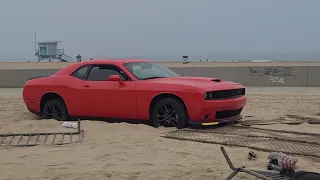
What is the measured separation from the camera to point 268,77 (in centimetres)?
1992

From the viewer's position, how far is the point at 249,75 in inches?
791

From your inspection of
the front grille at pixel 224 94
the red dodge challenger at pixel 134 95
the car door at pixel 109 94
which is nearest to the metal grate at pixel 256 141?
the red dodge challenger at pixel 134 95

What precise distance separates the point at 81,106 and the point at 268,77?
12236 millimetres

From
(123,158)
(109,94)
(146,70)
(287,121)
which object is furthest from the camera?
(146,70)

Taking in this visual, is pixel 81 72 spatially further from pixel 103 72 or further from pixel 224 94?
pixel 224 94

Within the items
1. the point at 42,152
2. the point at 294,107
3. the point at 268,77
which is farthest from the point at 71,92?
the point at 268,77

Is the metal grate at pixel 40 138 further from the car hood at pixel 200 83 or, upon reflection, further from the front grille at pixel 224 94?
the front grille at pixel 224 94

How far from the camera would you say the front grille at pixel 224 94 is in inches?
323

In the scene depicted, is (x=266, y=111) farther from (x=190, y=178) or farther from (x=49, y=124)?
(x=190, y=178)

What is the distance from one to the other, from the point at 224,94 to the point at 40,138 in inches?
131

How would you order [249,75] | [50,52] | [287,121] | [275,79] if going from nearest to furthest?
[287,121], [275,79], [249,75], [50,52]

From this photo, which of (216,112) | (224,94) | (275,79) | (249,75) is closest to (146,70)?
(224,94)

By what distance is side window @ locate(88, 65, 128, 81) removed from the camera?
30.6 feet

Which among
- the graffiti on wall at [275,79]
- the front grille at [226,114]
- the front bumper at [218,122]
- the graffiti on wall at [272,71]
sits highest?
the graffiti on wall at [272,71]
